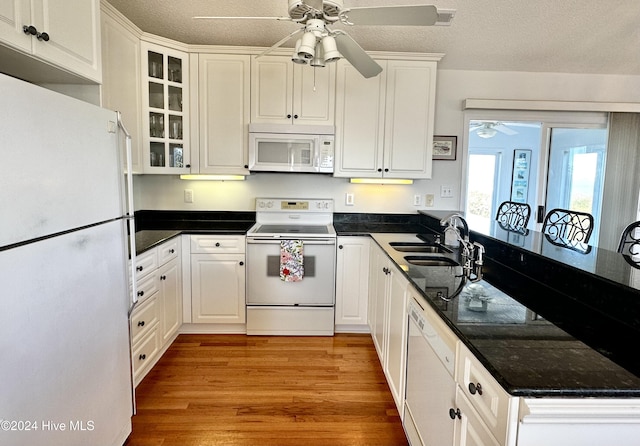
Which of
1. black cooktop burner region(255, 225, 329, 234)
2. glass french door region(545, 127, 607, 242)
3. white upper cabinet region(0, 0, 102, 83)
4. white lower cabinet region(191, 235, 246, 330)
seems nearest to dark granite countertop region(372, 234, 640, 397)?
black cooktop burner region(255, 225, 329, 234)

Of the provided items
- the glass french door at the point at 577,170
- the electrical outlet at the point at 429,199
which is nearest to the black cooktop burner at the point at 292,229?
the electrical outlet at the point at 429,199

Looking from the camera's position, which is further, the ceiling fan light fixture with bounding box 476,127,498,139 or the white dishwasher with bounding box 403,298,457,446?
the ceiling fan light fixture with bounding box 476,127,498,139

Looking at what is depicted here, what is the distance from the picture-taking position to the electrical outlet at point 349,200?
3418mm

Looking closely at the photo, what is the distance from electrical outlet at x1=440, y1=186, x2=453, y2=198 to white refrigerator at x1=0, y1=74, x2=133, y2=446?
2814 mm

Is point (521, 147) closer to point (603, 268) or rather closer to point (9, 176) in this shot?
point (603, 268)

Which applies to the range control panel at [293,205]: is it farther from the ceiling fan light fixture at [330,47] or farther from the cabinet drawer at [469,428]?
the cabinet drawer at [469,428]

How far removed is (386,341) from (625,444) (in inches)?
55.6

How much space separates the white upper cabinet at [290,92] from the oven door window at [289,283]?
1.08 metres

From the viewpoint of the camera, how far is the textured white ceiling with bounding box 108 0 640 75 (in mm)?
2205

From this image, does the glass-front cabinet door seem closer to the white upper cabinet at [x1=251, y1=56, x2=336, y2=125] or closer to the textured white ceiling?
the textured white ceiling


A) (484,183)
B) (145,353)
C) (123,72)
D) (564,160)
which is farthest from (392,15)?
→ (484,183)

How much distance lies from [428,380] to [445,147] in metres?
2.57

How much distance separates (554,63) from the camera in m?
3.15

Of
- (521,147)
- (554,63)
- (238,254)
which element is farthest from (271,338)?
(521,147)
